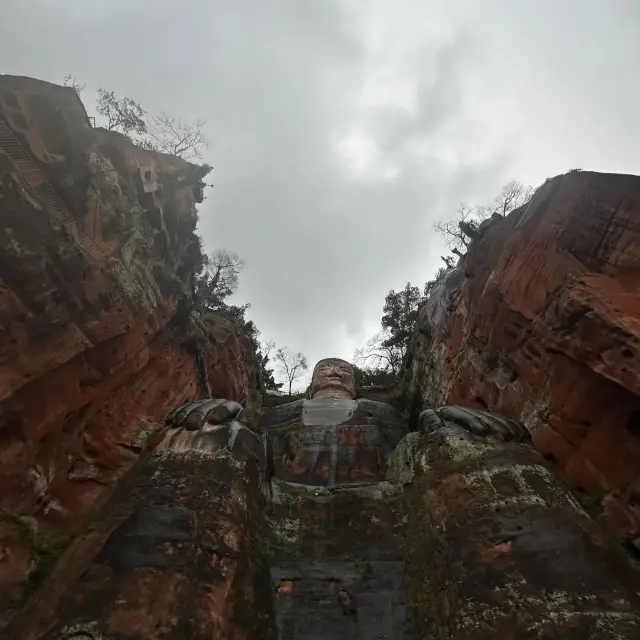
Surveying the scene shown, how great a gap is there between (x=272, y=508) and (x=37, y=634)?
4.15m

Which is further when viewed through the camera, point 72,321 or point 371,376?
point 371,376

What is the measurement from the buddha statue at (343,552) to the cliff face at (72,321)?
42.8 inches

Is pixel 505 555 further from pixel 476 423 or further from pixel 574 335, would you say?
pixel 574 335

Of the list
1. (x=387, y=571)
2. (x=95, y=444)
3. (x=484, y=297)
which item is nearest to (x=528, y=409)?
(x=484, y=297)

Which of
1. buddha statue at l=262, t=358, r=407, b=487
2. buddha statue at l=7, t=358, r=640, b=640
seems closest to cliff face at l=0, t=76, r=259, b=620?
buddha statue at l=7, t=358, r=640, b=640

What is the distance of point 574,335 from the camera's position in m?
8.99

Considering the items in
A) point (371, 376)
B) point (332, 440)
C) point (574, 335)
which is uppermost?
point (371, 376)

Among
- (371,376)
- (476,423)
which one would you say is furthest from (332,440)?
(371,376)

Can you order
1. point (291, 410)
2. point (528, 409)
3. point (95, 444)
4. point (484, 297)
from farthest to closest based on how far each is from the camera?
point (291, 410), point (484, 297), point (528, 409), point (95, 444)

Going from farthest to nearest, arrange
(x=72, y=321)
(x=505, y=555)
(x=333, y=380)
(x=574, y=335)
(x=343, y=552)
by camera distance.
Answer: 1. (x=333, y=380)
2. (x=574, y=335)
3. (x=72, y=321)
4. (x=343, y=552)
5. (x=505, y=555)

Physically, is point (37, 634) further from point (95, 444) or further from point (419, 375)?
point (419, 375)

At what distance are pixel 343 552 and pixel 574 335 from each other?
5195mm

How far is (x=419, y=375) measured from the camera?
71.2 feet

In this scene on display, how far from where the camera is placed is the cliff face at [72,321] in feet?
22.6
